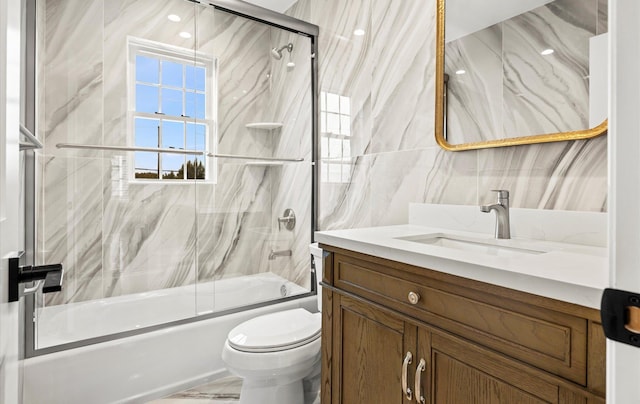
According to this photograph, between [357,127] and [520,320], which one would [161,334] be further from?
[520,320]

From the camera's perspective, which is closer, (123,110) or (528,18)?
(528,18)

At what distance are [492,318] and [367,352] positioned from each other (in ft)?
1.55

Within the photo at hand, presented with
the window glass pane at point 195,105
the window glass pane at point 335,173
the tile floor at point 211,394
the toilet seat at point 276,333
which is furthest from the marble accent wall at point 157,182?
the toilet seat at point 276,333

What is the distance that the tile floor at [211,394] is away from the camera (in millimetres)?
1817

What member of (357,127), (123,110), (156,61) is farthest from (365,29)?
(123,110)

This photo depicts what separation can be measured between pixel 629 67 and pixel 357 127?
1730 mm

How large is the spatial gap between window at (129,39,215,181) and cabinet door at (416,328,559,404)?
1719 millimetres

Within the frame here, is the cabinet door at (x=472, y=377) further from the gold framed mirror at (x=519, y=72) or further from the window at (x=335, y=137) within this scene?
the window at (x=335, y=137)

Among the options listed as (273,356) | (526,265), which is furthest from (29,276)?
(273,356)

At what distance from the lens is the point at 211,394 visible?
6.18ft

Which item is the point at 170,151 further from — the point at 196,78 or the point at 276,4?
the point at 276,4

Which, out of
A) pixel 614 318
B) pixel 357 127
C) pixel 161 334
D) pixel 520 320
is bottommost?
pixel 161 334

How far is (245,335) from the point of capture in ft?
5.24

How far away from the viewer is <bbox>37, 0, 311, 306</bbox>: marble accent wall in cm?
182
